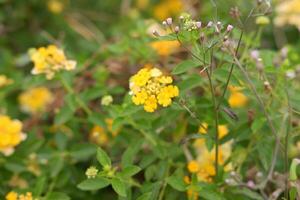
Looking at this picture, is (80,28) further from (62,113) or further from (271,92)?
(271,92)

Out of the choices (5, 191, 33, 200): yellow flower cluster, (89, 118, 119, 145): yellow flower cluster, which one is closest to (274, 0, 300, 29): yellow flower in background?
(89, 118, 119, 145): yellow flower cluster

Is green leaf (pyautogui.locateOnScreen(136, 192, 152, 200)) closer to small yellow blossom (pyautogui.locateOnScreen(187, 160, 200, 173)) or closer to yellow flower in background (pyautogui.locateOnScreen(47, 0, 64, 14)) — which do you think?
small yellow blossom (pyautogui.locateOnScreen(187, 160, 200, 173))

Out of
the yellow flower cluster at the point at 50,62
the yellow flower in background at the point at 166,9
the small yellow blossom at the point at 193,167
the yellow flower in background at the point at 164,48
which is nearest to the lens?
the small yellow blossom at the point at 193,167

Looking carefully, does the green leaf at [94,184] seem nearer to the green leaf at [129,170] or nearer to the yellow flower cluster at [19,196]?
the green leaf at [129,170]

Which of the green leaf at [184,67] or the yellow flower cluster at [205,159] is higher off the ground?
the green leaf at [184,67]

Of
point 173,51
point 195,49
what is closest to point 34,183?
point 195,49

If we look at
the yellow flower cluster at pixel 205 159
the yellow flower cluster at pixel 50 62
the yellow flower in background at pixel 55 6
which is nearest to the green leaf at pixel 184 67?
the yellow flower cluster at pixel 205 159
